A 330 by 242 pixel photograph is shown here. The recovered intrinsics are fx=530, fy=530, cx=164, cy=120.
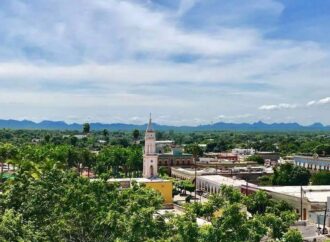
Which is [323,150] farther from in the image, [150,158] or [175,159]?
[150,158]

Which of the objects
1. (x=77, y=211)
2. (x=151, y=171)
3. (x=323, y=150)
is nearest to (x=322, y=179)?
(x=151, y=171)

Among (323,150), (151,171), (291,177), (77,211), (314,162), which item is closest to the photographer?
(77,211)

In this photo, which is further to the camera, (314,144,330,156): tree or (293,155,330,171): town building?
(314,144,330,156): tree

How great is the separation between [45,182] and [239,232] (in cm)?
1045

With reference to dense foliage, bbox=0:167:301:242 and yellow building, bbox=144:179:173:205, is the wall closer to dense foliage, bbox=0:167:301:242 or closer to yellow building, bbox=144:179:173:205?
yellow building, bbox=144:179:173:205

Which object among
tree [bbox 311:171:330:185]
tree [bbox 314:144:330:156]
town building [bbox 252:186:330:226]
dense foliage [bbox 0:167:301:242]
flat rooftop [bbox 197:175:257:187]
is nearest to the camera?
dense foliage [bbox 0:167:301:242]

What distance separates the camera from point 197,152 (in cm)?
9106

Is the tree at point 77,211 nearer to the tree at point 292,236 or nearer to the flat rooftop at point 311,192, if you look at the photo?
the tree at point 292,236

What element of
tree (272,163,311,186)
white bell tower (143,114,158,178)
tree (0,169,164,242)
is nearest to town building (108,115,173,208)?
white bell tower (143,114,158,178)

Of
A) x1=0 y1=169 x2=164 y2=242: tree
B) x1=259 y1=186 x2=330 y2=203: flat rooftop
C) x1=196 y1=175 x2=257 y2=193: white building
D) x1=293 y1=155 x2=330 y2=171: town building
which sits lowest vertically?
x1=196 y1=175 x2=257 y2=193: white building

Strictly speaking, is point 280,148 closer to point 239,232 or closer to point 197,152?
point 197,152

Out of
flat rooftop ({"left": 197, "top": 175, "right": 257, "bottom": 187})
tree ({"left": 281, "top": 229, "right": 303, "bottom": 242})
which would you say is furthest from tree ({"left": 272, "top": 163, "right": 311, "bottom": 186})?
tree ({"left": 281, "top": 229, "right": 303, "bottom": 242})

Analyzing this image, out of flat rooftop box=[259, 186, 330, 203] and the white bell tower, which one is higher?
the white bell tower

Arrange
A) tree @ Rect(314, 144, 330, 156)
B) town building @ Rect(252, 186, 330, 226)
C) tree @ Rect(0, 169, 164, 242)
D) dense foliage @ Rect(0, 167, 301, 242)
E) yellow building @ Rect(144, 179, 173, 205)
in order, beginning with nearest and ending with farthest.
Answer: dense foliage @ Rect(0, 167, 301, 242) < tree @ Rect(0, 169, 164, 242) < town building @ Rect(252, 186, 330, 226) < yellow building @ Rect(144, 179, 173, 205) < tree @ Rect(314, 144, 330, 156)
